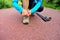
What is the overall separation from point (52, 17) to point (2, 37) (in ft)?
5.95

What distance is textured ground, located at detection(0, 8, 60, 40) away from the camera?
4364mm

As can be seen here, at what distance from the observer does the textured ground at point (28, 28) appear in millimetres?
4364

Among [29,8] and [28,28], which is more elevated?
[29,8]

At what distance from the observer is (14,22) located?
512 cm

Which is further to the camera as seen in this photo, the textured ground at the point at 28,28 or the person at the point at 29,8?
the person at the point at 29,8

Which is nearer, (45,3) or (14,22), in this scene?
(14,22)

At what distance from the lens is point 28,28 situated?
4.79 m

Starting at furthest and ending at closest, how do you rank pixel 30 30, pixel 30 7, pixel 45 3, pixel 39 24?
pixel 45 3
pixel 30 7
pixel 39 24
pixel 30 30

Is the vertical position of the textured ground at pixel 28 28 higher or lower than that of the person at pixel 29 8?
lower

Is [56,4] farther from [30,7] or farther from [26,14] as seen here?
[26,14]

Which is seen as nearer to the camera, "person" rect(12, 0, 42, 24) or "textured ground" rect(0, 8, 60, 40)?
"textured ground" rect(0, 8, 60, 40)

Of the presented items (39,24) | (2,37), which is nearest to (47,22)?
(39,24)

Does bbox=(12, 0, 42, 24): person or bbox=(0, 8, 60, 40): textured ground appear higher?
bbox=(12, 0, 42, 24): person

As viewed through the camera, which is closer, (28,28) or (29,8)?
(28,28)
